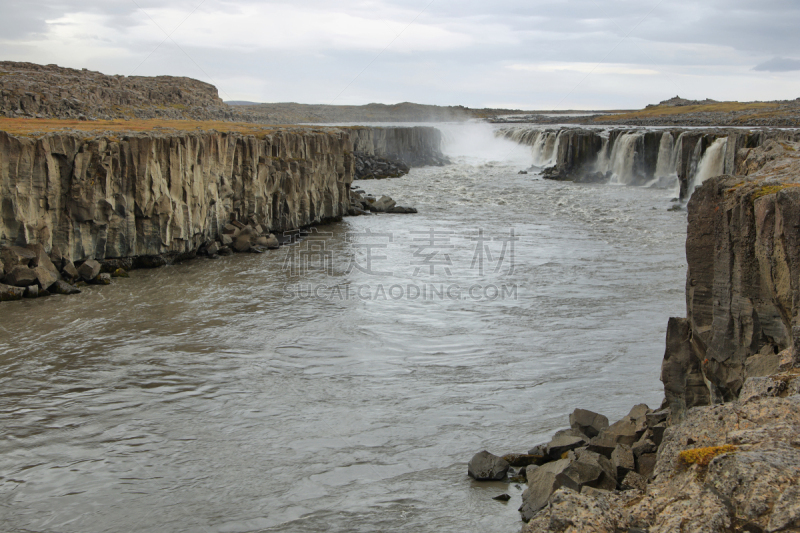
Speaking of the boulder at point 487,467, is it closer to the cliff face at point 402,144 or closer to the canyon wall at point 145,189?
the canyon wall at point 145,189

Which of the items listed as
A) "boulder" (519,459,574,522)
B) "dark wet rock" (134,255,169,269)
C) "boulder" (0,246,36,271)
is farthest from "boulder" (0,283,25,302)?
"boulder" (519,459,574,522)

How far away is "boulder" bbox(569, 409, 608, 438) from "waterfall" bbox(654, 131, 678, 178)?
124 feet

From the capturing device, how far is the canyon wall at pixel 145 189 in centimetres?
1905

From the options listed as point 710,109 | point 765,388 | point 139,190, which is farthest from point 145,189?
point 710,109

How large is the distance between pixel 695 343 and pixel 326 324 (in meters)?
9.79

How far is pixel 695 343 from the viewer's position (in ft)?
29.5

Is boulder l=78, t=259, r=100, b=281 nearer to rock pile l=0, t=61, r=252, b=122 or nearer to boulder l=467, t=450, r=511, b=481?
boulder l=467, t=450, r=511, b=481

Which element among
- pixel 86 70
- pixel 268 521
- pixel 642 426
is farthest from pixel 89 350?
pixel 86 70

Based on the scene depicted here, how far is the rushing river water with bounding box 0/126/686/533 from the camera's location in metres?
8.71

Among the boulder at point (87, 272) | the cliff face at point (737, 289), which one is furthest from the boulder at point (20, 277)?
the cliff face at point (737, 289)

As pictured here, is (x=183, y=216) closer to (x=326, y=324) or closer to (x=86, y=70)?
(x=326, y=324)

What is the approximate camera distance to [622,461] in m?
8.14

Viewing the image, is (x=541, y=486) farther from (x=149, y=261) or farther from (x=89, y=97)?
(x=89, y=97)

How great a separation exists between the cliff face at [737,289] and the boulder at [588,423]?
1.09m
